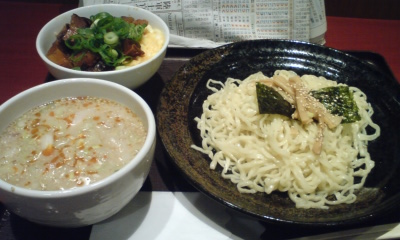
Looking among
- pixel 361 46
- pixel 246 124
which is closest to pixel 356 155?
pixel 246 124

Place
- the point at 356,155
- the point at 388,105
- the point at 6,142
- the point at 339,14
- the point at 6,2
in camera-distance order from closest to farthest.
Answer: the point at 6,142, the point at 356,155, the point at 388,105, the point at 6,2, the point at 339,14

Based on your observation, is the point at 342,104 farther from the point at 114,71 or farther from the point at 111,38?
the point at 111,38

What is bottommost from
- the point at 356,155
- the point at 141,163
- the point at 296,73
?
the point at 356,155

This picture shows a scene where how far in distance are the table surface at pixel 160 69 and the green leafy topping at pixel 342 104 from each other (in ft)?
1.81

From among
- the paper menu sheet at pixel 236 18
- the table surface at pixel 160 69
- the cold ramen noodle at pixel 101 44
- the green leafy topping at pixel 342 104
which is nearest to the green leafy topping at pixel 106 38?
the cold ramen noodle at pixel 101 44

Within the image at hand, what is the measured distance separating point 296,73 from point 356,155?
70 centimetres

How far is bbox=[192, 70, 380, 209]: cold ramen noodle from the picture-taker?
1.66 metres

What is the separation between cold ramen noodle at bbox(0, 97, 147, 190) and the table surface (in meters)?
0.31

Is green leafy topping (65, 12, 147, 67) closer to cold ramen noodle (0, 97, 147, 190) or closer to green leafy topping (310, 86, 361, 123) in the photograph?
cold ramen noodle (0, 97, 147, 190)

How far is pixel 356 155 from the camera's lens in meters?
1.84

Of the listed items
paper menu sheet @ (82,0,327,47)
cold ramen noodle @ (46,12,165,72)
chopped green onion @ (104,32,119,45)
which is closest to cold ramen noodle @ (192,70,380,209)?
cold ramen noodle @ (46,12,165,72)

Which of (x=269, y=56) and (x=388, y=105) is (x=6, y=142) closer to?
(x=269, y=56)

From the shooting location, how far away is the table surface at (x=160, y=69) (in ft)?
4.78

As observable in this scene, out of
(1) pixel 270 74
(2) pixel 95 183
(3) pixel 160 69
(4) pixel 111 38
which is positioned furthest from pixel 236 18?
(2) pixel 95 183
